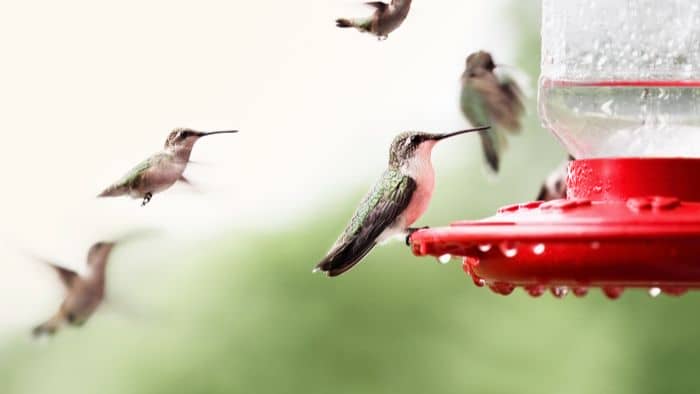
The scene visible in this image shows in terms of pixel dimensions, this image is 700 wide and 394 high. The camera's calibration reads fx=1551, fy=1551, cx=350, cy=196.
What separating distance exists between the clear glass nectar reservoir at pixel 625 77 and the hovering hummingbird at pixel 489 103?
6.25ft

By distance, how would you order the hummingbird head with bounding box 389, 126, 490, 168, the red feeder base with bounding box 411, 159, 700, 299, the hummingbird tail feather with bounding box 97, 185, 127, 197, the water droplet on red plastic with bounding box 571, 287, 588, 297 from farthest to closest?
the hummingbird tail feather with bounding box 97, 185, 127, 197 < the hummingbird head with bounding box 389, 126, 490, 168 < the water droplet on red plastic with bounding box 571, 287, 588, 297 < the red feeder base with bounding box 411, 159, 700, 299

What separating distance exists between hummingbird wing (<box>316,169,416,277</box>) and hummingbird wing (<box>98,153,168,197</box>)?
121 cm

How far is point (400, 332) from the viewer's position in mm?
13609

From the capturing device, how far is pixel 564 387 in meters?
13.5

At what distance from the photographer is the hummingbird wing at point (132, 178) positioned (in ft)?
21.8

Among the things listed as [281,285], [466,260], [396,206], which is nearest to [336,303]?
[281,285]

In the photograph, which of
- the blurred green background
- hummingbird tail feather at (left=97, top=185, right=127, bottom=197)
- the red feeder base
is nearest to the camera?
the red feeder base

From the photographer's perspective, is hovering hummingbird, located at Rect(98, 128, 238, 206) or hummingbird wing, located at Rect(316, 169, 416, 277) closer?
hummingbird wing, located at Rect(316, 169, 416, 277)

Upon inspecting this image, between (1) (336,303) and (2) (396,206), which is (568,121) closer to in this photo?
(2) (396,206)

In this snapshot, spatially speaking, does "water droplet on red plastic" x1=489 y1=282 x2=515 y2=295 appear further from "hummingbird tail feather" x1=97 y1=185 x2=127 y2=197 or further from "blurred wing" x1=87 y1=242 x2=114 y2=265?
"blurred wing" x1=87 y1=242 x2=114 y2=265

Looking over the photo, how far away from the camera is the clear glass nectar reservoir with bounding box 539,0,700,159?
4.97 meters

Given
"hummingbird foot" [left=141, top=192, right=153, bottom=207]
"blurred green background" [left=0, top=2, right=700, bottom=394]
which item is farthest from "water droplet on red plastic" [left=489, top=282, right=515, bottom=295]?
"blurred green background" [left=0, top=2, right=700, bottom=394]

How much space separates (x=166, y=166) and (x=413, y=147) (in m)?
1.37

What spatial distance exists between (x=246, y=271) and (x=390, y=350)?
4.91ft
